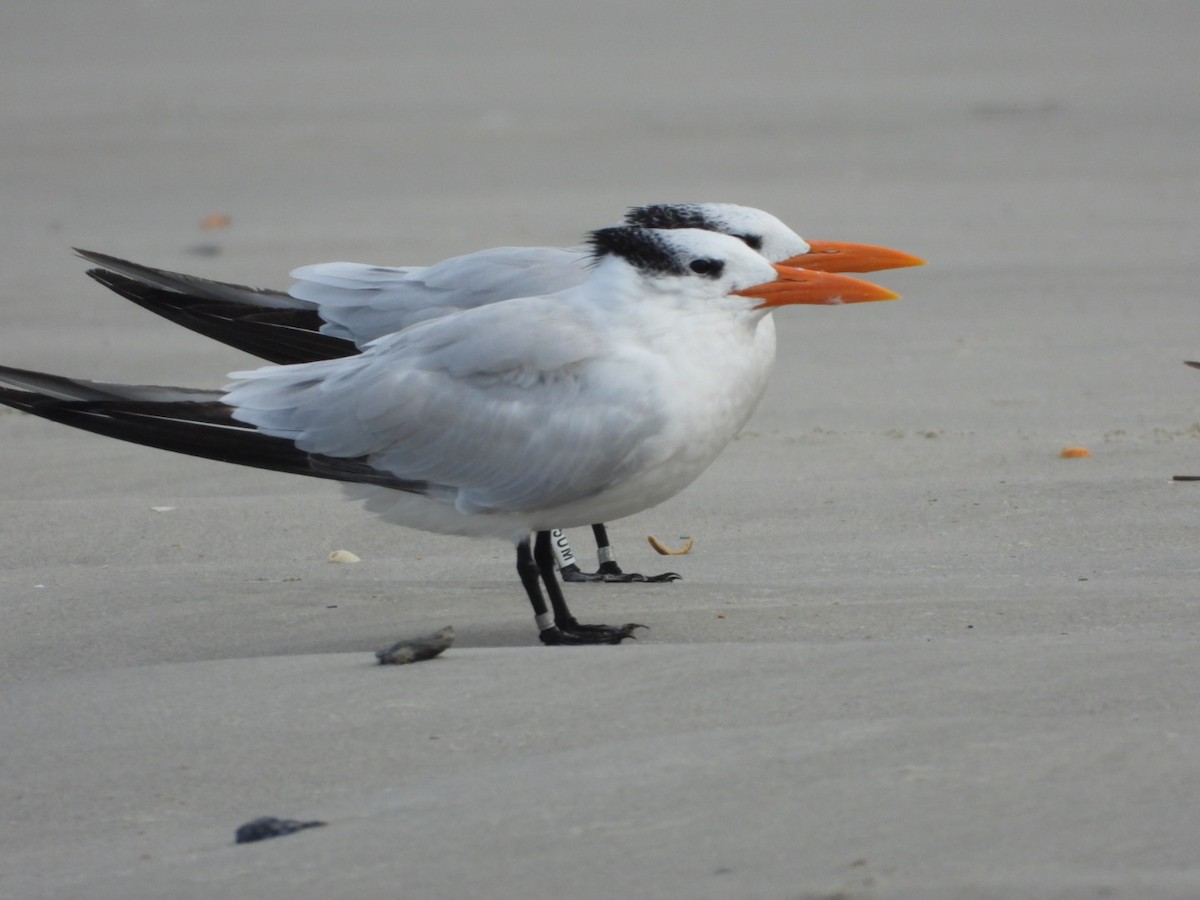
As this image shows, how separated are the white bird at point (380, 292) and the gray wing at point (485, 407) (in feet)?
2.98

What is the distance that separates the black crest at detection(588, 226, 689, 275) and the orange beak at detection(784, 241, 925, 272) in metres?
0.91

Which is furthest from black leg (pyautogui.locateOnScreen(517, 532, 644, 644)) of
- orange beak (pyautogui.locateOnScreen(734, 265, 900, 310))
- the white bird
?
orange beak (pyautogui.locateOnScreen(734, 265, 900, 310))

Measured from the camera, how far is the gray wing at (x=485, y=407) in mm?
4070

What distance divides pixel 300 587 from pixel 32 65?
14817mm

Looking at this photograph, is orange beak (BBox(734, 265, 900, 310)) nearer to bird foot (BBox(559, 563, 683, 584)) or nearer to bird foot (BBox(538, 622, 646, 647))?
bird foot (BBox(538, 622, 646, 647))

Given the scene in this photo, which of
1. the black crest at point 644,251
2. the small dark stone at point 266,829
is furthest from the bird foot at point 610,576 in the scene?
the small dark stone at point 266,829

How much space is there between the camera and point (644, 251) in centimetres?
420

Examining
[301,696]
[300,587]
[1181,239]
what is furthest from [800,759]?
[1181,239]

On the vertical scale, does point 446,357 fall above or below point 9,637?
above

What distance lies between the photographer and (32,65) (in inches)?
709

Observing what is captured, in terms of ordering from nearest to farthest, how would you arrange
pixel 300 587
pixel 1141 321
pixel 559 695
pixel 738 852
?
1. pixel 738 852
2. pixel 559 695
3. pixel 300 587
4. pixel 1141 321

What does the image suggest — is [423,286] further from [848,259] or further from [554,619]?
[554,619]

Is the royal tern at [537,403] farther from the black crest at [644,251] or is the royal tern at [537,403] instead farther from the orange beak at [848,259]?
the orange beak at [848,259]

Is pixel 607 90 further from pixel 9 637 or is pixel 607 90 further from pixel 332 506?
Answer: pixel 9 637
